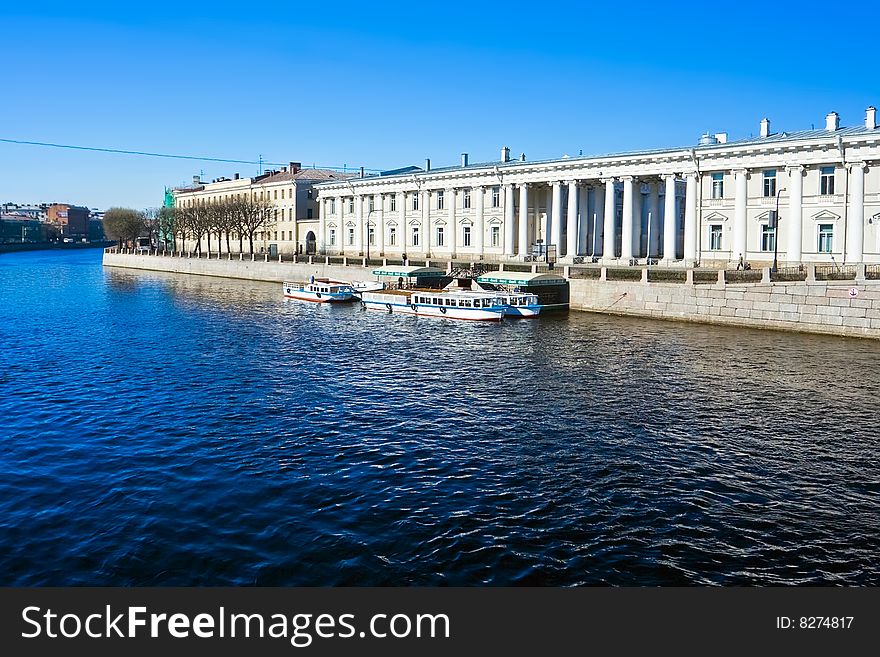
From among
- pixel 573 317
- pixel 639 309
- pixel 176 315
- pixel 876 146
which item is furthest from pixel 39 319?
pixel 876 146

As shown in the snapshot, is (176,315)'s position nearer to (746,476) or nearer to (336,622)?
(746,476)

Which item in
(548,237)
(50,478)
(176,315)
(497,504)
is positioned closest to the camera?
(497,504)

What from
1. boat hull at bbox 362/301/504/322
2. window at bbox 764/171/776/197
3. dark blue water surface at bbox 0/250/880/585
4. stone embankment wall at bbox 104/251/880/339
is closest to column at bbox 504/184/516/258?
stone embankment wall at bbox 104/251/880/339

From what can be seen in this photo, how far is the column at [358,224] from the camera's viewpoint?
92.6 meters

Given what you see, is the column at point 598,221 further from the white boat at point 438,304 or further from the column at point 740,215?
the white boat at point 438,304

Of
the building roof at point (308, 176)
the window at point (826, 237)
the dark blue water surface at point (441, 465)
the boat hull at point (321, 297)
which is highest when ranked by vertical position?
the building roof at point (308, 176)

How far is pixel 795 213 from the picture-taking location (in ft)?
174

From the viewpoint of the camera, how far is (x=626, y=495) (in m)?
16.8

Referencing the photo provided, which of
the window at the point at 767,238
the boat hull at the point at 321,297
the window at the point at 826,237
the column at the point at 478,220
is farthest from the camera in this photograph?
the column at the point at 478,220

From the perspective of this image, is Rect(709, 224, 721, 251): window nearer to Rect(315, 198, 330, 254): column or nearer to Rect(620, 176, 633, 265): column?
Rect(620, 176, 633, 265): column

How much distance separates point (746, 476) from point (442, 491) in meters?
6.63

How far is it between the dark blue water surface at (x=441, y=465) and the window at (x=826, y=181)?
1830 centimetres

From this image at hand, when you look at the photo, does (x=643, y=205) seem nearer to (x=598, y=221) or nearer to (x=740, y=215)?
(x=598, y=221)

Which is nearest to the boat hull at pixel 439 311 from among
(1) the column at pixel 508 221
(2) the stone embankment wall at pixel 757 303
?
(2) the stone embankment wall at pixel 757 303
